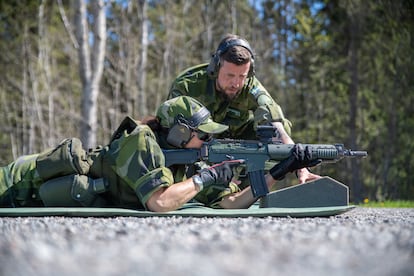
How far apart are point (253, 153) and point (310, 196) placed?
0.59 meters

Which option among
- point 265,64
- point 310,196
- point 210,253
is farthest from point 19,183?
point 265,64

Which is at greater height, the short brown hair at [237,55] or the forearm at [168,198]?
the short brown hair at [237,55]

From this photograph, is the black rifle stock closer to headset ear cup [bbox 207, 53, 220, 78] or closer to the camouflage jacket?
the camouflage jacket

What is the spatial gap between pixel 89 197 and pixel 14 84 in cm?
1833

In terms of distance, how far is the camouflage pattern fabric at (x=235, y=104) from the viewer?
220 inches

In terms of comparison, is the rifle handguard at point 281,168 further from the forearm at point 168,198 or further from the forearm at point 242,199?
the forearm at point 168,198

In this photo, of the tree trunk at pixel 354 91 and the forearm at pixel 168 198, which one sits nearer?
the forearm at pixel 168 198

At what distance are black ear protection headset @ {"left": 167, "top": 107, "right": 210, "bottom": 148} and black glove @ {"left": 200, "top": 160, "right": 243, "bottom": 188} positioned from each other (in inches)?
11.3

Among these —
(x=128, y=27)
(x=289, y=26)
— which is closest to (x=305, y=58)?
(x=289, y=26)

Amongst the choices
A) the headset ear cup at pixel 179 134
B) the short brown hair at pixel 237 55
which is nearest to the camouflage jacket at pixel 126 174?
the headset ear cup at pixel 179 134

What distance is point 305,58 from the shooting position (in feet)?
56.0

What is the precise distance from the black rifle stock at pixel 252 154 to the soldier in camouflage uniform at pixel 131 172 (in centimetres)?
8

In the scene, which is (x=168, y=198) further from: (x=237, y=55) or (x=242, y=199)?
(x=237, y=55)

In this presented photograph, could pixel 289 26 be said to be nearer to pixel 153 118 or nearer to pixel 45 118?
pixel 45 118
